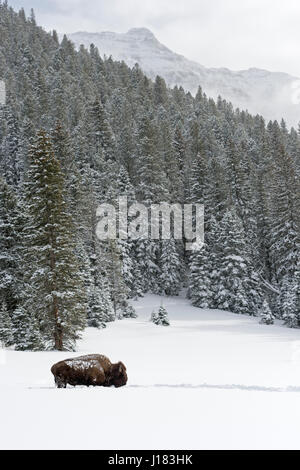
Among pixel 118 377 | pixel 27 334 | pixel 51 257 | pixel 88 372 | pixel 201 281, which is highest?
pixel 51 257

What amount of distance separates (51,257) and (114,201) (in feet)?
88.0

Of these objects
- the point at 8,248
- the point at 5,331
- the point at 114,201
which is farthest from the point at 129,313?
the point at 5,331

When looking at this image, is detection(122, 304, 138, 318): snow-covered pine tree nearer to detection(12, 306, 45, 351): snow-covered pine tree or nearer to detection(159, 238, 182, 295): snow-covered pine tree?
detection(159, 238, 182, 295): snow-covered pine tree

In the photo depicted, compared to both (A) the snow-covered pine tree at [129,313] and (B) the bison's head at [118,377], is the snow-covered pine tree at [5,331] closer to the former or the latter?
(B) the bison's head at [118,377]

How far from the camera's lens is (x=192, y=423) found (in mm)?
6793

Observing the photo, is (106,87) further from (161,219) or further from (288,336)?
(288,336)

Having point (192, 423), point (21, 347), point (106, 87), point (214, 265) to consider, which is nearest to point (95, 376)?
point (192, 423)

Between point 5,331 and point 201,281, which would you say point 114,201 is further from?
point 5,331

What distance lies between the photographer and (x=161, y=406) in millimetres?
8008

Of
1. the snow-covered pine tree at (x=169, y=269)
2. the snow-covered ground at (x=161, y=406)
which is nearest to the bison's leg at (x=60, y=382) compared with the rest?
the snow-covered ground at (x=161, y=406)

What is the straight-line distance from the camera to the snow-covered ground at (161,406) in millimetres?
6004

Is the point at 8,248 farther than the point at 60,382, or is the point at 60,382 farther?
the point at 8,248

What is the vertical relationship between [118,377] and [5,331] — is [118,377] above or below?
above

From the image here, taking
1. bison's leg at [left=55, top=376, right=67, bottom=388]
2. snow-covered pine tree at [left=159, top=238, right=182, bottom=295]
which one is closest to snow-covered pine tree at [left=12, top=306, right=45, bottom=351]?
bison's leg at [left=55, top=376, right=67, bottom=388]
